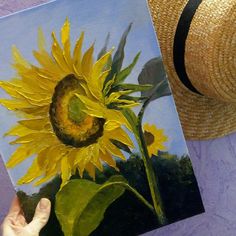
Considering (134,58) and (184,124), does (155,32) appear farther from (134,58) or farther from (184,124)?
(184,124)

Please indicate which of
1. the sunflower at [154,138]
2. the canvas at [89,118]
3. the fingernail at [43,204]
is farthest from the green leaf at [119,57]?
the fingernail at [43,204]

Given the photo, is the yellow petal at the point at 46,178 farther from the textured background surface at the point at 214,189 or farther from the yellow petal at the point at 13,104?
the textured background surface at the point at 214,189

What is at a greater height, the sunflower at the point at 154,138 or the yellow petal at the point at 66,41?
the yellow petal at the point at 66,41

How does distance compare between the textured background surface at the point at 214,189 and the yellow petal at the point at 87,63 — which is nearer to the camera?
the yellow petal at the point at 87,63

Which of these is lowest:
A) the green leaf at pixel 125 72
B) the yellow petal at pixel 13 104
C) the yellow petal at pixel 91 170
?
the yellow petal at pixel 91 170

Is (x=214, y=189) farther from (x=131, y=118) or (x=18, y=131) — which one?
(x=18, y=131)

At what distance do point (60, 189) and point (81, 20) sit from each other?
0.29 metres

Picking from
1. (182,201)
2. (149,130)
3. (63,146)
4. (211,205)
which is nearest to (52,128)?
(63,146)

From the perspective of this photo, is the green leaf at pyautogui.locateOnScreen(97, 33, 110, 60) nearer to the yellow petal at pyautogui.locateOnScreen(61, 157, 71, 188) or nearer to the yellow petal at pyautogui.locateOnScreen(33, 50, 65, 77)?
the yellow petal at pyautogui.locateOnScreen(33, 50, 65, 77)

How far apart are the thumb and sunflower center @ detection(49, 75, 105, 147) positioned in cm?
11

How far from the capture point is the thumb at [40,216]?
35.9 inches

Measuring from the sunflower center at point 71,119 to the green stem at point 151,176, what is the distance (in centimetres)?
7

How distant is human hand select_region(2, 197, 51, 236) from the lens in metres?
0.91

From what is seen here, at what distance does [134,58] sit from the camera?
92 centimetres
